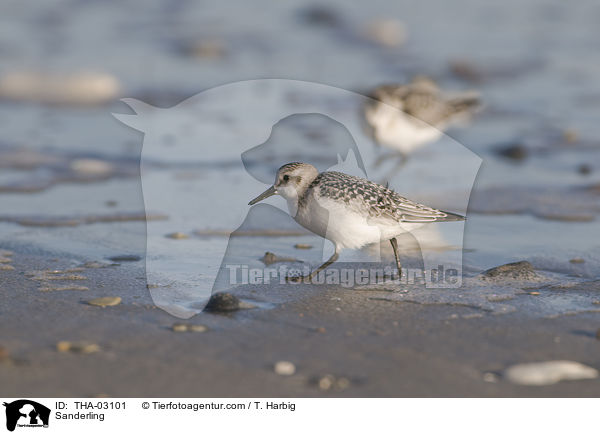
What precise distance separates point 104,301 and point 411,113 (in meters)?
5.08

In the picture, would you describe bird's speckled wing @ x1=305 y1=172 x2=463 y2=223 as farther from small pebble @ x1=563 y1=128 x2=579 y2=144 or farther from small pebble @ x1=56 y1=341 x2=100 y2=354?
small pebble @ x1=563 y1=128 x2=579 y2=144

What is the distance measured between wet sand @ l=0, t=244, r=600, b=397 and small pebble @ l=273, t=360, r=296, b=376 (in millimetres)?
32

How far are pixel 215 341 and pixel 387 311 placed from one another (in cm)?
104

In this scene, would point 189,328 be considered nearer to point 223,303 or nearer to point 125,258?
point 223,303

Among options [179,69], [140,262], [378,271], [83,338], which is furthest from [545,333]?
[179,69]

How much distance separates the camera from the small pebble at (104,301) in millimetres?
4363

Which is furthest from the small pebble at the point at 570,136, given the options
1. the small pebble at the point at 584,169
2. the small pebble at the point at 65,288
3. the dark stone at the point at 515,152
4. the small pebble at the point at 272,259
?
the small pebble at the point at 65,288

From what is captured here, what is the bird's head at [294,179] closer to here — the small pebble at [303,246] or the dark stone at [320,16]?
the small pebble at [303,246]

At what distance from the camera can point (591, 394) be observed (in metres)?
3.39

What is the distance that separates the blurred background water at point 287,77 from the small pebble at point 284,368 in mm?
1399

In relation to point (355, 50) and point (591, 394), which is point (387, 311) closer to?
point (591, 394)

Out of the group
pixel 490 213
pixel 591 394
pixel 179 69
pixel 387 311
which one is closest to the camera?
pixel 591 394
